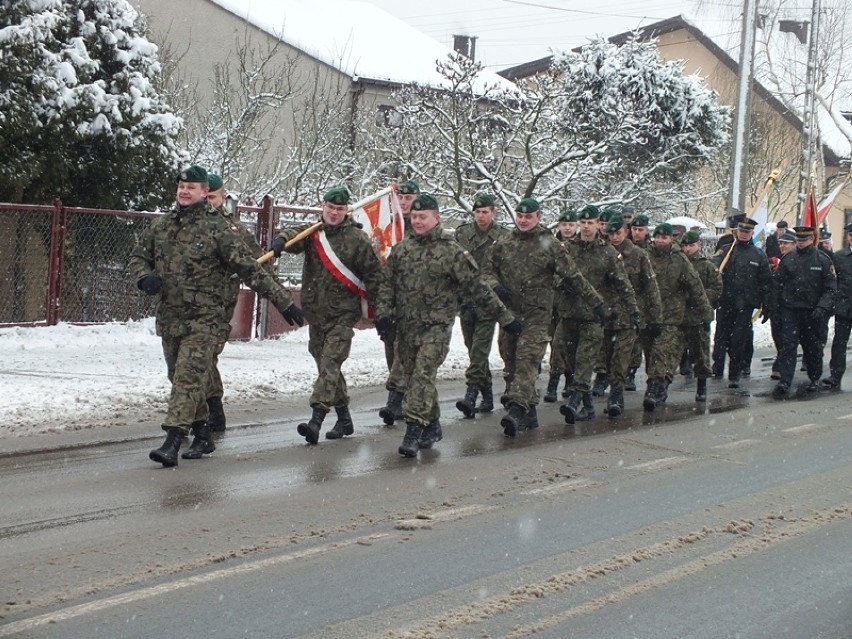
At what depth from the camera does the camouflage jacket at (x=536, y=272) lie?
31.8 ft

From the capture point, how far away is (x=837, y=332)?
1378 centimetres

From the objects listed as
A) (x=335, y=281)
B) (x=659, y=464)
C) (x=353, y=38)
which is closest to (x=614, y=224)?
(x=659, y=464)

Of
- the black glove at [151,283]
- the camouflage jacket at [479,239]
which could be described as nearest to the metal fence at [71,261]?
the camouflage jacket at [479,239]

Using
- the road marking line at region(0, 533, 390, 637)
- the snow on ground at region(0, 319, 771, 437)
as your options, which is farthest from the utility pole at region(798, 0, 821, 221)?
the road marking line at region(0, 533, 390, 637)

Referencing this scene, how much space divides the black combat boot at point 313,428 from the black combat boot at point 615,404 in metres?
3.21

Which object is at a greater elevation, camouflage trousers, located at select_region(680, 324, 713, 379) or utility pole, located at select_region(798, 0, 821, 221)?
utility pole, located at select_region(798, 0, 821, 221)

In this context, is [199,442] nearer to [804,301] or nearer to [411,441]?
[411,441]

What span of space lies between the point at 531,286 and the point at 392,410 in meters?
1.56

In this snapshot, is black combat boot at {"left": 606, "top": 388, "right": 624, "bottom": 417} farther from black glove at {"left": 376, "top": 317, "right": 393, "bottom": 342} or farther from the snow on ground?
black glove at {"left": 376, "top": 317, "right": 393, "bottom": 342}

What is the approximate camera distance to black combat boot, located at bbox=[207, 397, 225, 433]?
8805 millimetres

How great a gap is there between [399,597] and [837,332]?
32.9ft

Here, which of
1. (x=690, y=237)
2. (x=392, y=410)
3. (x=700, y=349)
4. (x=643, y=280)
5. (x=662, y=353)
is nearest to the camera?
(x=392, y=410)

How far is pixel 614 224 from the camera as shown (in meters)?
11.3

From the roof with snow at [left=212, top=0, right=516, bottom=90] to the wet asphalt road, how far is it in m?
22.0
